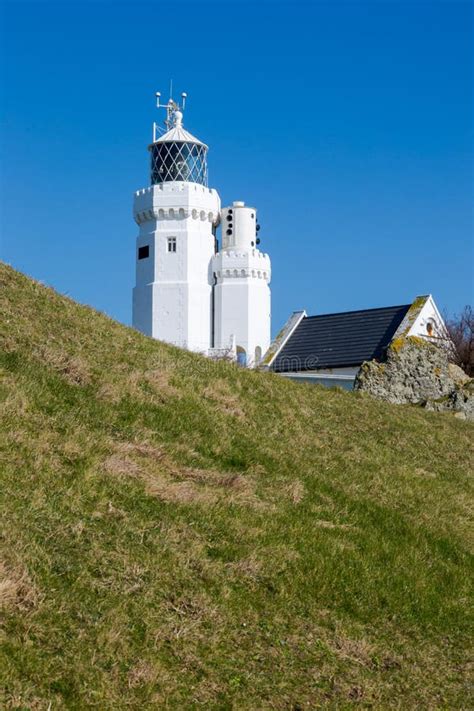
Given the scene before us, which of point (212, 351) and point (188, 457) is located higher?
point (212, 351)

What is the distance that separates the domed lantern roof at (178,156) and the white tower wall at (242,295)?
5.00m

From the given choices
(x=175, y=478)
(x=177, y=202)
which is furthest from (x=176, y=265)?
(x=175, y=478)

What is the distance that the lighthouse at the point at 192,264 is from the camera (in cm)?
7450

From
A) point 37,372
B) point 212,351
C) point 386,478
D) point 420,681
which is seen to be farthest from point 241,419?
point 212,351

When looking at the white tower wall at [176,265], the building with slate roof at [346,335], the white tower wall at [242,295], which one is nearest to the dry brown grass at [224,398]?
the building with slate roof at [346,335]

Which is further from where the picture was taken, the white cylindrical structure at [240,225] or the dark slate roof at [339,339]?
the white cylindrical structure at [240,225]

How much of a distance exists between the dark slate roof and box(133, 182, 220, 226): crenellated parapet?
21.5 m

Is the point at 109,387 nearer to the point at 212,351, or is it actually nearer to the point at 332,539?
the point at 332,539

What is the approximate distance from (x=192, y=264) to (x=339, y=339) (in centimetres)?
2391

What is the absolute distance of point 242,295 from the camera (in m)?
76.1

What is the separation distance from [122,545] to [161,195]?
226 feet

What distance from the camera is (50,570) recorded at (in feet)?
26.1

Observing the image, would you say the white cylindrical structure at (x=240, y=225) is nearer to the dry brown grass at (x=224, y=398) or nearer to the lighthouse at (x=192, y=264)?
the lighthouse at (x=192, y=264)

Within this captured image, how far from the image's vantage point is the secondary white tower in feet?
244
